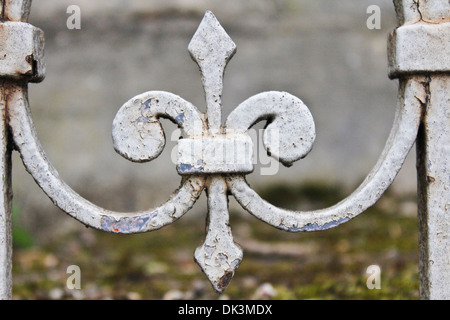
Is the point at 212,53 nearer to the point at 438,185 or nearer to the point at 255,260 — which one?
the point at 438,185

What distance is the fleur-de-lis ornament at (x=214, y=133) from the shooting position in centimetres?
138

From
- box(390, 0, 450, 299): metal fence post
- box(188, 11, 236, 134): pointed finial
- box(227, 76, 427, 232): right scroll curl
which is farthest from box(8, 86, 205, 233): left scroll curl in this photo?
box(390, 0, 450, 299): metal fence post

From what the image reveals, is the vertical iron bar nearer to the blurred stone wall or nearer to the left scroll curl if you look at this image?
Result: the left scroll curl

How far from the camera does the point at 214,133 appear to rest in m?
1.41

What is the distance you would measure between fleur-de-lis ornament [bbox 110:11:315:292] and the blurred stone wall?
2.58m

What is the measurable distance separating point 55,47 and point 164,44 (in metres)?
0.71

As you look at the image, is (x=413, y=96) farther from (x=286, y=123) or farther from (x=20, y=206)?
(x=20, y=206)

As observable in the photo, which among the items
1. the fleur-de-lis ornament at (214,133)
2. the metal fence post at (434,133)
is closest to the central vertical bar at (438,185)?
the metal fence post at (434,133)

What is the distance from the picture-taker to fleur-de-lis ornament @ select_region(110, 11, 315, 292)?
54.4 inches

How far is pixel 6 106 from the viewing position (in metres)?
1.44

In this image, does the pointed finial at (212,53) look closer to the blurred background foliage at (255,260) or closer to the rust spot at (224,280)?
the rust spot at (224,280)

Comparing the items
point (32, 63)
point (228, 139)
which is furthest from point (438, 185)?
point (32, 63)

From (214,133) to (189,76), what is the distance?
Result: 2.66m

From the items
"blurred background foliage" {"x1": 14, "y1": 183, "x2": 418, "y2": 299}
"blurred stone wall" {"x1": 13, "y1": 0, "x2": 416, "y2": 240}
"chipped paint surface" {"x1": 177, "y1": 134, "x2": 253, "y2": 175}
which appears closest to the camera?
"chipped paint surface" {"x1": 177, "y1": 134, "x2": 253, "y2": 175}
